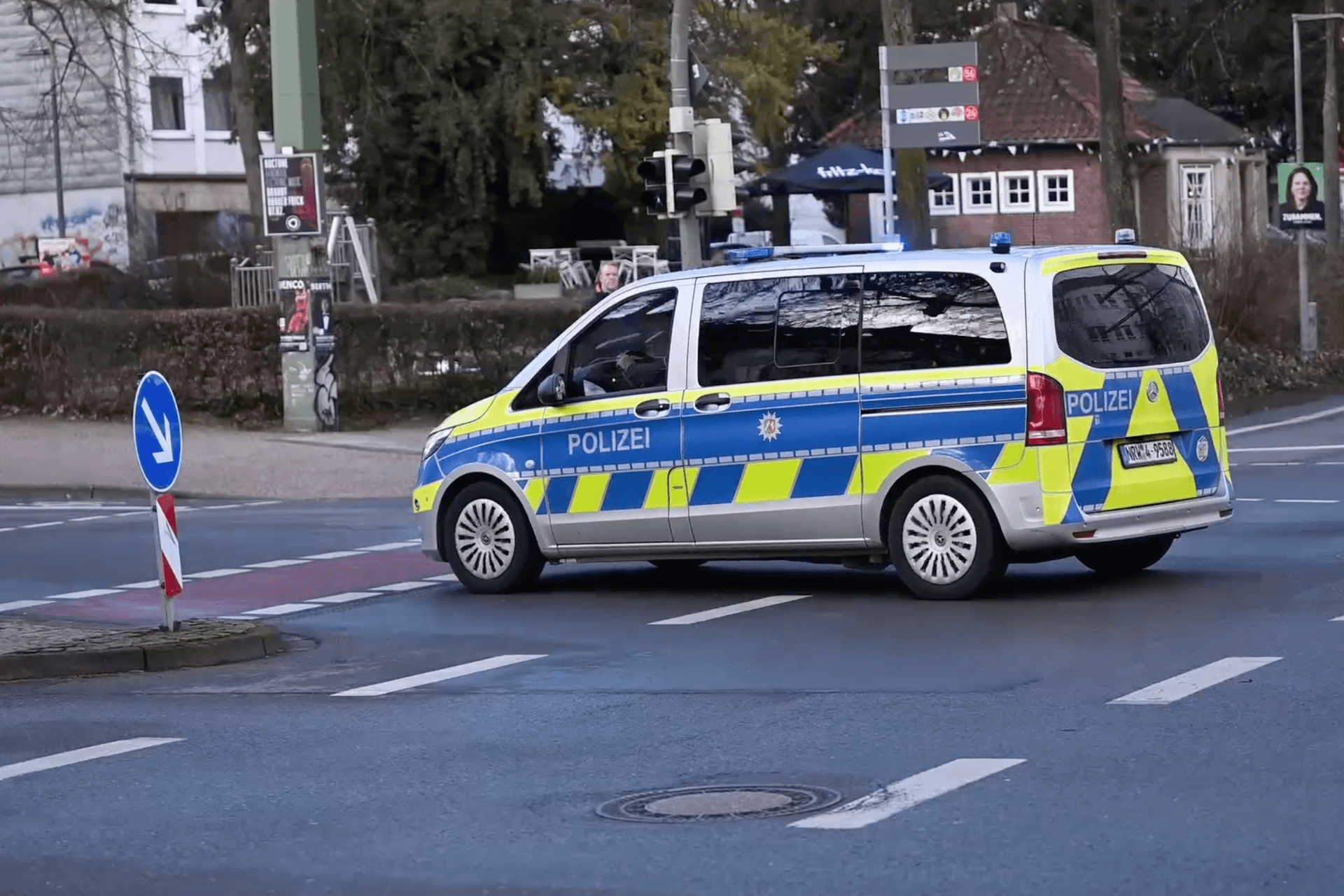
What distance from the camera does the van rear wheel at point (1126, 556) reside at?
1344 centimetres

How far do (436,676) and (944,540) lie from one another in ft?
10.0

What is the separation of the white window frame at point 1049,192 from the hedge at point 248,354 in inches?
1509

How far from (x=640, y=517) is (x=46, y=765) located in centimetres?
527

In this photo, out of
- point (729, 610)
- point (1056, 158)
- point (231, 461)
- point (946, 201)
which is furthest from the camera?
point (946, 201)

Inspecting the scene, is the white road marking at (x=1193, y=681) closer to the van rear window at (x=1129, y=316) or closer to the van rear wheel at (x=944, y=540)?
the van rear wheel at (x=944, y=540)

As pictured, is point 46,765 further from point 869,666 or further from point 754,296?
point 754,296

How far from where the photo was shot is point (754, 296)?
13.1 metres

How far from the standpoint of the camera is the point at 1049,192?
6469 cm

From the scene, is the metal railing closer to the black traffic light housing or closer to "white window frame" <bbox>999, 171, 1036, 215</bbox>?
the black traffic light housing

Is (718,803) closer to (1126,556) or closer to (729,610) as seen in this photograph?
(729,610)

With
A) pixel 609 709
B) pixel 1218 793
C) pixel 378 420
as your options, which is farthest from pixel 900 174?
pixel 1218 793

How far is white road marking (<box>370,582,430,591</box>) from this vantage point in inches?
578

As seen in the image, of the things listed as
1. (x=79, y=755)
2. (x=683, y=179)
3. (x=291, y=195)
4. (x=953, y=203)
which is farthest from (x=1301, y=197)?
(x=953, y=203)

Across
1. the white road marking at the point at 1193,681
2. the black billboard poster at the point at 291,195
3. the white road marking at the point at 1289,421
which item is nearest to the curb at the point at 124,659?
the white road marking at the point at 1193,681
